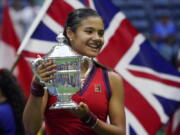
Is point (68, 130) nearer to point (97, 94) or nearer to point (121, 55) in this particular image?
point (97, 94)

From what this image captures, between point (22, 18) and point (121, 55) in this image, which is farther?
point (22, 18)

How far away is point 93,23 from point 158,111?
230 centimetres

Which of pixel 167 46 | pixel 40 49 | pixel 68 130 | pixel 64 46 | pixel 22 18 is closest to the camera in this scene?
pixel 64 46

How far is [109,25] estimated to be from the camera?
6.53m

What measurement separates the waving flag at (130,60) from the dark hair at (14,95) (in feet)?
1.62

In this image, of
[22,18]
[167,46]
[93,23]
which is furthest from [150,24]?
[93,23]

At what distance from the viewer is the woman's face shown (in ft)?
13.8

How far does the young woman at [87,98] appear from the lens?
4.14m

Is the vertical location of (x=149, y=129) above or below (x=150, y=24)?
below

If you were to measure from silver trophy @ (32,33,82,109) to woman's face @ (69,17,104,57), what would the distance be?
44cm

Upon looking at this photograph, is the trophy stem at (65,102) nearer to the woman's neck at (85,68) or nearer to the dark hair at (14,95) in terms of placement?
the woman's neck at (85,68)

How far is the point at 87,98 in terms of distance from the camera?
13.6 ft

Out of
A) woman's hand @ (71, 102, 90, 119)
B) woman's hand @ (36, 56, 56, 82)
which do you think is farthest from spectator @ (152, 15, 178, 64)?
woman's hand @ (36, 56, 56, 82)

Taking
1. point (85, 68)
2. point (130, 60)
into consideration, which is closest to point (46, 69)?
point (85, 68)
